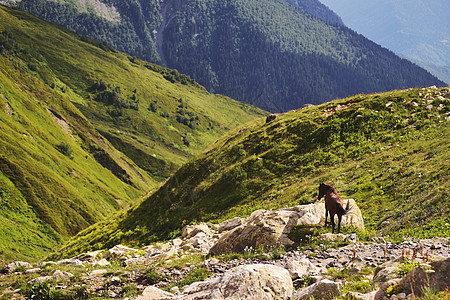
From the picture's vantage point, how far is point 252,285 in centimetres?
1107

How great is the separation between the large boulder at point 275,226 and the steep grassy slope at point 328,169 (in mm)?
1758

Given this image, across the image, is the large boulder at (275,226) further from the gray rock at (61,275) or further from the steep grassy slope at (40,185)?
the steep grassy slope at (40,185)

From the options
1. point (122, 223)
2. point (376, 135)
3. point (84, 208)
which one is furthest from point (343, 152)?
point (84, 208)

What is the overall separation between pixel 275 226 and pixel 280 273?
752 centimetres

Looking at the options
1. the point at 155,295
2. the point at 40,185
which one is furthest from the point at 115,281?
the point at 40,185

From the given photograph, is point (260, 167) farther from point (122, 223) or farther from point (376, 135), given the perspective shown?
point (122, 223)

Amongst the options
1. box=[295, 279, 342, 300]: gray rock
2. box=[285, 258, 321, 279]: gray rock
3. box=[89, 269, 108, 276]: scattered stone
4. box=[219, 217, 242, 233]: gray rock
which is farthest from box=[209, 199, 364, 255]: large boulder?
box=[295, 279, 342, 300]: gray rock

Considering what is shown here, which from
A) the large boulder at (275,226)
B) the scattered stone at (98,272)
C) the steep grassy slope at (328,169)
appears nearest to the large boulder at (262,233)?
the large boulder at (275,226)

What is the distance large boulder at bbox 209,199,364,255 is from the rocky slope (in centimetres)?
6

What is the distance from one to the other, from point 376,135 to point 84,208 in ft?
367

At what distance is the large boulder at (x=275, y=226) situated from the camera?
61.8 ft

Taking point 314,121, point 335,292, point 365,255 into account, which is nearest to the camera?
point 335,292

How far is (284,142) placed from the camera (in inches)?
1570

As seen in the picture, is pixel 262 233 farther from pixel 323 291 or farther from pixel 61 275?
pixel 61 275
